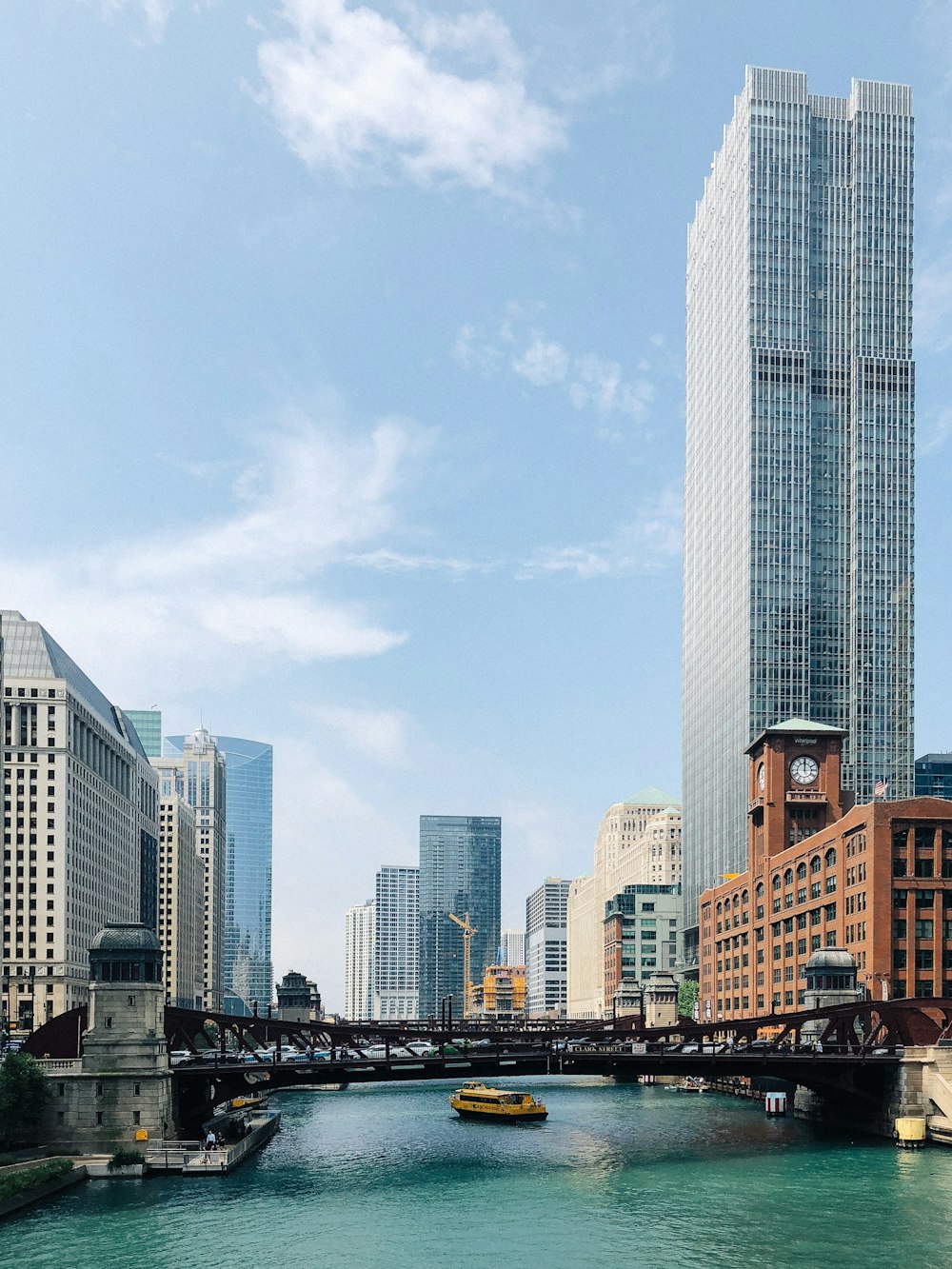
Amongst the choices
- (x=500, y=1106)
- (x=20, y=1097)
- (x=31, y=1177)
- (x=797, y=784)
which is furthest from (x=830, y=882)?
(x=31, y=1177)

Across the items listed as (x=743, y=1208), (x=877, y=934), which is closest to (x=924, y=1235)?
(x=743, y=1208)

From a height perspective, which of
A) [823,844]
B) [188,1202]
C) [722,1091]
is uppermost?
[823,844]

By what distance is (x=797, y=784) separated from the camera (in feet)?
619

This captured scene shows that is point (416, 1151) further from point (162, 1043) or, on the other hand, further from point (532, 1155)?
point (162, 1043)

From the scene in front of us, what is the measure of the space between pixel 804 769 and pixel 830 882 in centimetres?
3415

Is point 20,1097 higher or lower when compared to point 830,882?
lower

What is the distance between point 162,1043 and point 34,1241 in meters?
26.9

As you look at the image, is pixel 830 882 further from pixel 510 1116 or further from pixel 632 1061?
pixel 632 1061

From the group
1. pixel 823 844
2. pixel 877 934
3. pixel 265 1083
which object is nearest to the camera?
pixel 265 1083

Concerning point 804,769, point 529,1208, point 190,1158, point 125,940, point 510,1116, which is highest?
point 804,769

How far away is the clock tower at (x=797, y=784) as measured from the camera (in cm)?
18638

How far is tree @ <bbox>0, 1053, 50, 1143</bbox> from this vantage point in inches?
3541

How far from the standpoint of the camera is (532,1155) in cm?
10538

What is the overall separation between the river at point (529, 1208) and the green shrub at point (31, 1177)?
149 cm
